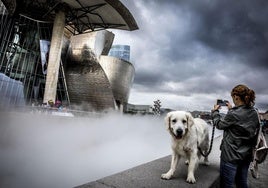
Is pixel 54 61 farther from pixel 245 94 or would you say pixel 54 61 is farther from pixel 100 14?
pixel 245 94

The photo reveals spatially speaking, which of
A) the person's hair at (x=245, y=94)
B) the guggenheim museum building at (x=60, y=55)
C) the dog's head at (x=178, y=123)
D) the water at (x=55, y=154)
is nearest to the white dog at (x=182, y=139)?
the dog's head at (x=178, y=123)

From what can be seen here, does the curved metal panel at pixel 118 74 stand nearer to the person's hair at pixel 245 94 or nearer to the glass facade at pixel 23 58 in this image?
the glass facade at pixel 23 58

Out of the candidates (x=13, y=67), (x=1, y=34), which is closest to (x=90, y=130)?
(x=13, y=67)

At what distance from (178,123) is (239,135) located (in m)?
0.91

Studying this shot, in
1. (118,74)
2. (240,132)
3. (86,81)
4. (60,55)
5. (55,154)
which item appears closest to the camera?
(240,132)

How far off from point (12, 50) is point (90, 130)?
16.3 metres

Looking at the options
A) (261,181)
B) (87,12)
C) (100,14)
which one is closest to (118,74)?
(100,14)

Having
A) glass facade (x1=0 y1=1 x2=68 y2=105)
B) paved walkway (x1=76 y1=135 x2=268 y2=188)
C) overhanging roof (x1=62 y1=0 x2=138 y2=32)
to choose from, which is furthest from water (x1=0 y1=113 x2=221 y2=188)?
overhanging roof (x1=62 y1=0 x2=138 y2=32)

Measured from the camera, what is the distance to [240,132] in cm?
278

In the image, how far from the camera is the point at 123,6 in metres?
19.6

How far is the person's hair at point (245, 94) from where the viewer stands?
2.81 metres

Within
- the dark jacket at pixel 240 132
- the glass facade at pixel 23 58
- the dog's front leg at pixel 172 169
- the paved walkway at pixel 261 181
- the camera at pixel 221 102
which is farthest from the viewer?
the glass facade at pixel 23 58

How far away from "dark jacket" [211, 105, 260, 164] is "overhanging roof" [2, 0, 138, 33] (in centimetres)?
1857

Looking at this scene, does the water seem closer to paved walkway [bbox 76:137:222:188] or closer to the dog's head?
paved walkway [bbox 76:137:222:188]
